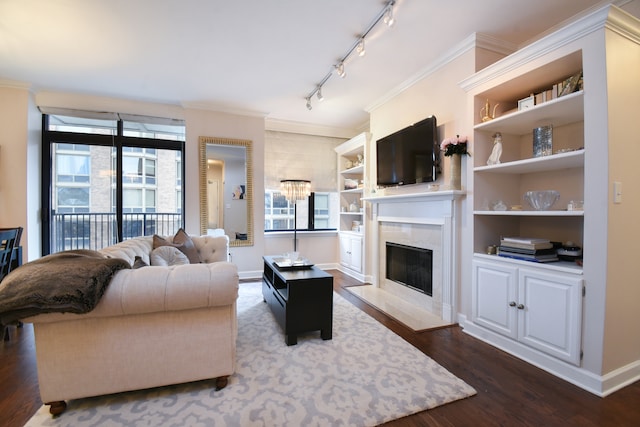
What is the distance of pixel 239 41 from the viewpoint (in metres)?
2.67

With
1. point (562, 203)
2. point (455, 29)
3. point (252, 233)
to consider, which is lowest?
point (252, 233)

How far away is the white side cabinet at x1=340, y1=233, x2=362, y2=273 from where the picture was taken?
4629 millimetres

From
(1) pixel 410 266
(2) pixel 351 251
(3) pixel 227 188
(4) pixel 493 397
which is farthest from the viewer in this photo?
(2) pixel 351 251

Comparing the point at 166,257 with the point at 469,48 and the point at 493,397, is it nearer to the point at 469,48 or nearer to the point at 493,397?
the point at 493,397

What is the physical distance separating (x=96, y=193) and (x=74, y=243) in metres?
0.83

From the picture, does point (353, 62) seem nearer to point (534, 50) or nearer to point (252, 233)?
point (534, 50)

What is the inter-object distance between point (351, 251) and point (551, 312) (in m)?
3.13

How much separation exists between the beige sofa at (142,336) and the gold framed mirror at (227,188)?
9.32 feet

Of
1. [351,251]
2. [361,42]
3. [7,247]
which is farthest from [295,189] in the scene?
[7,247]

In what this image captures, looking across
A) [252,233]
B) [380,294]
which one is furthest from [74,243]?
[380,294]

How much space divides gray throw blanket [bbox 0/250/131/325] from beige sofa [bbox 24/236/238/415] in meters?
0.08

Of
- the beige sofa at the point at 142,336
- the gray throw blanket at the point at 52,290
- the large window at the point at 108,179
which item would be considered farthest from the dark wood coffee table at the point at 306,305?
the large window at the point at 108,179

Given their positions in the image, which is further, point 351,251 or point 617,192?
point 351,251

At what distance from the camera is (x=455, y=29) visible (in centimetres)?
248
